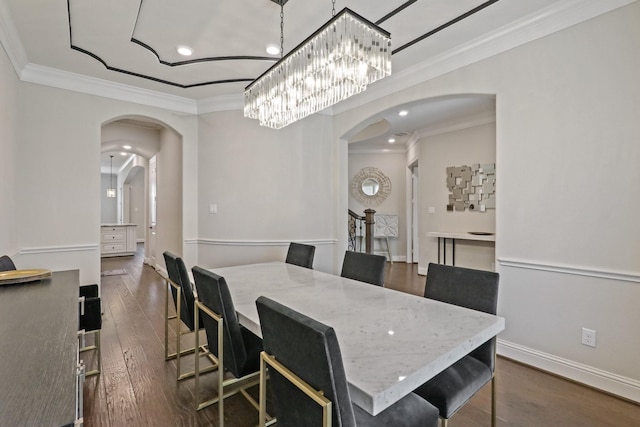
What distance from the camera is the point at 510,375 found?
2.40 meters

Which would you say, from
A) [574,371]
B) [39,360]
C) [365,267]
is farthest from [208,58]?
[574,371]

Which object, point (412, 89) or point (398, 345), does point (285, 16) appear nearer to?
point (412, 89)

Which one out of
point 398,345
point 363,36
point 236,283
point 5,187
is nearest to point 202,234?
point 5,187

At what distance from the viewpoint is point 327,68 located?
1.96m

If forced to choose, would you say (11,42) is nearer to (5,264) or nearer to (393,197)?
(5,264)

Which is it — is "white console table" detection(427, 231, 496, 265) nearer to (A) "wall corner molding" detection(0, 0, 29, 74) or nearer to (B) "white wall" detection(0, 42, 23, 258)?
(B) "white wall" detection(0, 42, 23, 258)

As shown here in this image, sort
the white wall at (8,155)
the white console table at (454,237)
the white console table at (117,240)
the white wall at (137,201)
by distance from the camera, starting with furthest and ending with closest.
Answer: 1. the white wall at (137,201)
2. the white console table at (117,240)
3. the white console table at (454,237)
4. the white wall at (8,155)

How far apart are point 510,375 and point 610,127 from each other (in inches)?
76.1

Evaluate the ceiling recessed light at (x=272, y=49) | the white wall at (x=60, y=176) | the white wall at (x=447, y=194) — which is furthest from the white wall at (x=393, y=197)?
the white wall at (x=60, y=176)

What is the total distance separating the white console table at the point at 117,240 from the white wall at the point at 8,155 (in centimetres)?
564

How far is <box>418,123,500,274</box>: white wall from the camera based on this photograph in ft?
16.3

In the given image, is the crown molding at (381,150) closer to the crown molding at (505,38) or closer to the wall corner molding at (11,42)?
the crown molding at (505,38)

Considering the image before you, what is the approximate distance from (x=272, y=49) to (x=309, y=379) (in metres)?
2.97

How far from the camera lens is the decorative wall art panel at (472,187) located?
16.1ft
